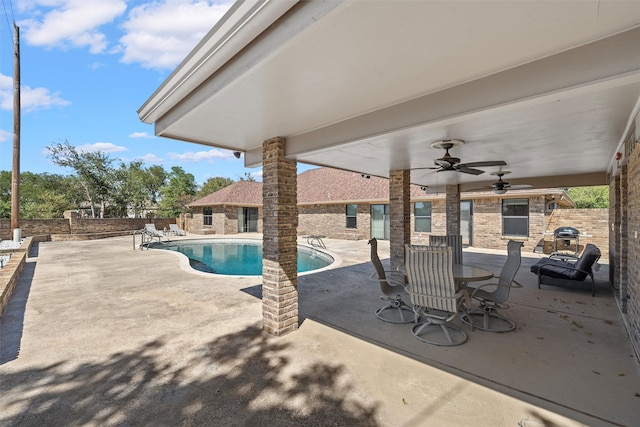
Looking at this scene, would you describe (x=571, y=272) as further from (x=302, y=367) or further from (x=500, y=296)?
(x=302, y=367)

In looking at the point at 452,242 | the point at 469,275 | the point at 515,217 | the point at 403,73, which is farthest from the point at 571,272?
the point at 515,217

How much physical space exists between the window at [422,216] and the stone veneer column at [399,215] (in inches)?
358

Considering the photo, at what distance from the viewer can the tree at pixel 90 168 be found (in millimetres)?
25047

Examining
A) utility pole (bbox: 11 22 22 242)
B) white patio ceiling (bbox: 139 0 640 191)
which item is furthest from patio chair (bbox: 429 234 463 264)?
utility pole (bbox: 11 22 22 242)

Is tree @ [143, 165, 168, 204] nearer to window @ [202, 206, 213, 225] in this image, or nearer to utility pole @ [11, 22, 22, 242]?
window @ [202, 206, 213, 225]

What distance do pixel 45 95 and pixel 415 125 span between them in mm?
40101

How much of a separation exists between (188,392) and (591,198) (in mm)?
60725

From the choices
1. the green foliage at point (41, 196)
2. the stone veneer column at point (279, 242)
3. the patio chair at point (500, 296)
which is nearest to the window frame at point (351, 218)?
the patio chair at point (500, 296)

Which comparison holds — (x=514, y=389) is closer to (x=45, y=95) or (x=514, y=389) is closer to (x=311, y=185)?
(x=311, y=185)

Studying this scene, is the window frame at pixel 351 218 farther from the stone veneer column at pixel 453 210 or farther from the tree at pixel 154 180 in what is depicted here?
the tree at pixel 154 180

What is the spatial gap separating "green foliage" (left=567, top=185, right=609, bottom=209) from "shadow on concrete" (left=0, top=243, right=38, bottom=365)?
184 feet

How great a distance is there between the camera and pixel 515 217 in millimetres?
13461

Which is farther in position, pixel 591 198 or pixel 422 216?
pixel 591 198

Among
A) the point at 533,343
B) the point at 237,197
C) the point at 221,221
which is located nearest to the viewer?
the point at 533,343
